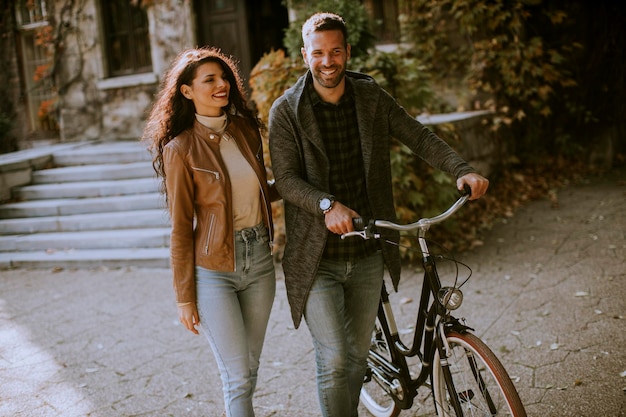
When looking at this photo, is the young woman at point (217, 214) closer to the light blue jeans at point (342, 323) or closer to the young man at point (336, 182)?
the young man at point (336, 182)

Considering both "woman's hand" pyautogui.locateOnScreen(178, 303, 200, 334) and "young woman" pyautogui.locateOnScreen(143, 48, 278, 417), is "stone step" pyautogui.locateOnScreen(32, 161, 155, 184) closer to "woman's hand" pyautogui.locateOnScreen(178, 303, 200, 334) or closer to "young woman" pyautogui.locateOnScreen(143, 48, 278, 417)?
"young woman" pyautogui.locateOnScreen(143, 48, 278, 417)

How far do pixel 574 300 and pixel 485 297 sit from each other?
0.67 metres

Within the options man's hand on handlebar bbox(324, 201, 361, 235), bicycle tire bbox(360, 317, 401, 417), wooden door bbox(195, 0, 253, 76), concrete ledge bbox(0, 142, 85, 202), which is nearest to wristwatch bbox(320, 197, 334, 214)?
man's hand on handlebar bbox(324, 201, 361, 235)

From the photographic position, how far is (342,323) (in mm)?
2627

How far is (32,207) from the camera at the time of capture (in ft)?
25.9

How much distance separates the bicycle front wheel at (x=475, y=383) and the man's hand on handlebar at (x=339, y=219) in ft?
2.09

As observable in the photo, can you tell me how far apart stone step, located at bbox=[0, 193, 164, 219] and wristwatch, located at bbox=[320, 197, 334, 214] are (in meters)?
5.60

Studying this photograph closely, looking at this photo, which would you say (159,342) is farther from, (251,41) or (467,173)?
(251,41)

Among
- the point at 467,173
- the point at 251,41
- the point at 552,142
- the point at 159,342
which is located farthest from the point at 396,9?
the point at 467,173

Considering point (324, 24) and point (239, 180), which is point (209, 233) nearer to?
point (239, 180)

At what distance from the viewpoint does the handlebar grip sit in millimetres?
2285

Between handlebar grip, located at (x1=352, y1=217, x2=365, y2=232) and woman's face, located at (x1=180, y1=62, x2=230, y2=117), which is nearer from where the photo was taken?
handlebar grip, located at (x1=352, y1=217, x2=365, y2=232)

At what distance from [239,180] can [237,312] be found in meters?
0.57

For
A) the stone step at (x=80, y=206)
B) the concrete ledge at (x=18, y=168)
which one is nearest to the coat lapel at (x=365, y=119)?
the stone step at (x=80, y=206)
